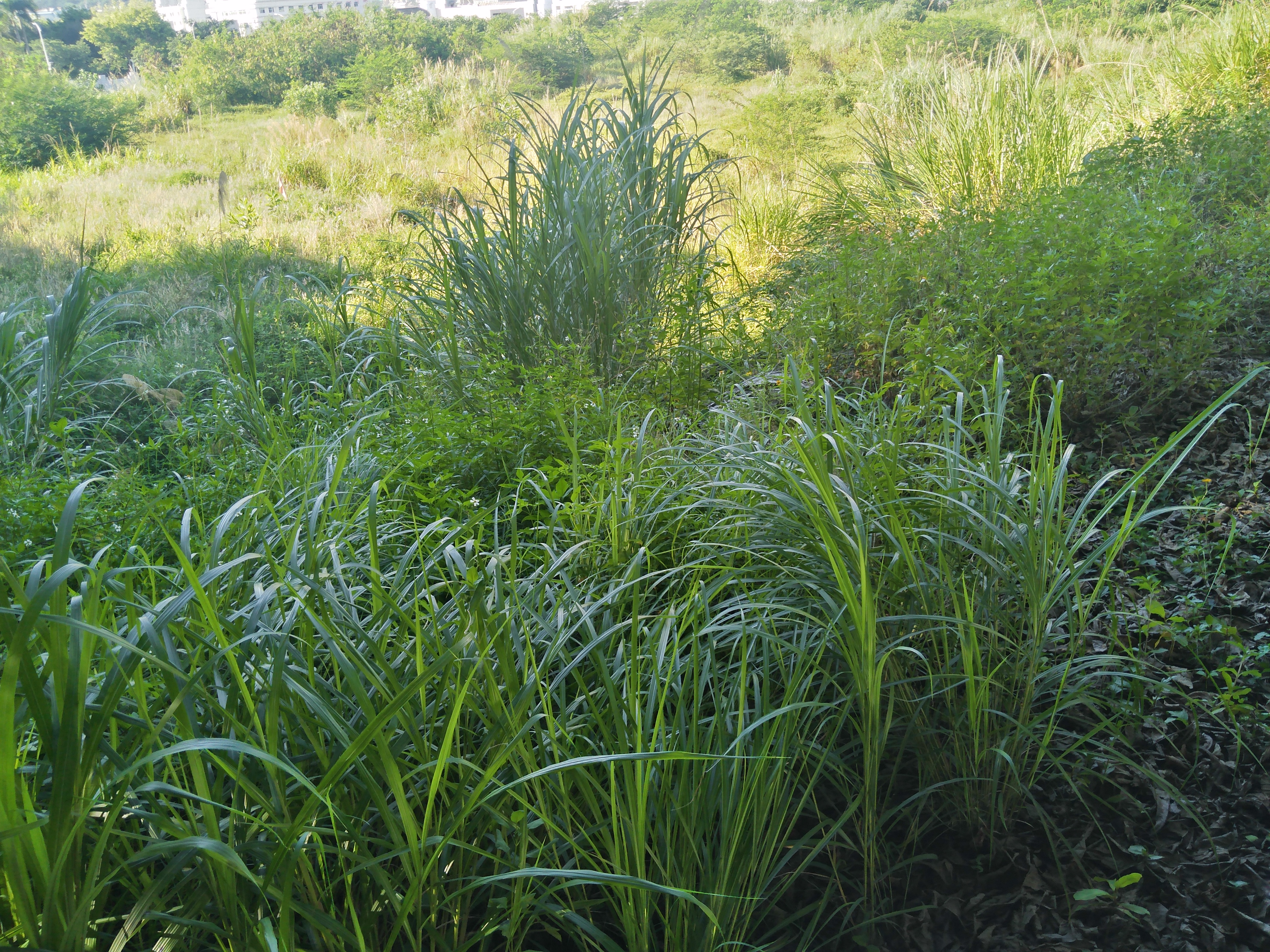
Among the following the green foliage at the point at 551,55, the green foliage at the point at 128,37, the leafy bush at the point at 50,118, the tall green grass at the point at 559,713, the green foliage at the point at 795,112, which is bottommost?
the tall green grass at the point at 559,713

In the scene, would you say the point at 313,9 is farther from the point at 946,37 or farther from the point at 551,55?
the point at 946,37

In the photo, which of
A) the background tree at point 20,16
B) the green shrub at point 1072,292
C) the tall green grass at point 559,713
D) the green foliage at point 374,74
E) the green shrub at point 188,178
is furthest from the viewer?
the background tree at point 20,16

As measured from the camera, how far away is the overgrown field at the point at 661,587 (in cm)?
110

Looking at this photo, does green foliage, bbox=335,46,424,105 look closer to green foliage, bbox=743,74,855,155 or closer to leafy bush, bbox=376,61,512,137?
leafy bush, bbox=376,61,512,137

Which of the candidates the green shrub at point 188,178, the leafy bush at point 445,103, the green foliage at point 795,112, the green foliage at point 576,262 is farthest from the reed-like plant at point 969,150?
the green shrub at point 188,178

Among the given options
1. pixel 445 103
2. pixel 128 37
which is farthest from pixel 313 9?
pixel 445 103

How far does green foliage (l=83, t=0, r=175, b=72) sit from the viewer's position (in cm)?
2158

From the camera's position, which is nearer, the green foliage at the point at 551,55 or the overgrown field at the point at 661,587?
the overgrown field at the point at 661,587

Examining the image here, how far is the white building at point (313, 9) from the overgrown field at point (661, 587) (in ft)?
66.5

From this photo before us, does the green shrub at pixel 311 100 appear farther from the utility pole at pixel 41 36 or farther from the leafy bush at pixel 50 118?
the utility pole at pixel 41 36

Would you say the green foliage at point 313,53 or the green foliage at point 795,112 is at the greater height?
the green foliage at point 313,53

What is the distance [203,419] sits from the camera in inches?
118

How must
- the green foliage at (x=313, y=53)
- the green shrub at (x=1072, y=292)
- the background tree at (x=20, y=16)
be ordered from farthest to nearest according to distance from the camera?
the background tree at (x=20, y=16), the green foliage at (x=313, y=53), the green shrub at (x=1072, y=292)

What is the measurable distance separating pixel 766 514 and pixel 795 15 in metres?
20.1
